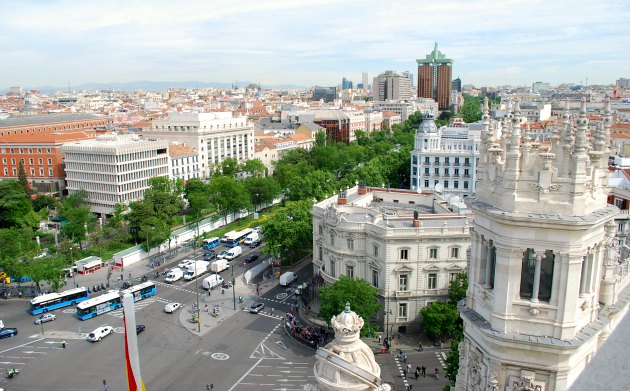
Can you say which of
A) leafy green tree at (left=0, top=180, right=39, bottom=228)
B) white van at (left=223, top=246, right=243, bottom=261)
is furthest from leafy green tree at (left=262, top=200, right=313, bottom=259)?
leafy green tree at (left=0, top=180, right=39, bottom=228)

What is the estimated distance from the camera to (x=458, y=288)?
147 ft

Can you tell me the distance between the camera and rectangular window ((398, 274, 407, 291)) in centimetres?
4625

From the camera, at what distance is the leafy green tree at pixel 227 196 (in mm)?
86188

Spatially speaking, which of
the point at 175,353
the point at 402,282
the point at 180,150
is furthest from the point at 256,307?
the point at 180,150

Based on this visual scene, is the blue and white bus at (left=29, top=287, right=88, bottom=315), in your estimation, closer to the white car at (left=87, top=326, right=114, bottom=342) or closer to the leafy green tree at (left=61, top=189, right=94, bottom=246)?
the white car at (left=87, top=326, right=114, bottom=342)

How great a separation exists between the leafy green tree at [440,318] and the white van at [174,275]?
100 ft

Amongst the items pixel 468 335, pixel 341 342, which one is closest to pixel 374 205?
pixel 468 335

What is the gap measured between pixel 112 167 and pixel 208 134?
94.5 feet

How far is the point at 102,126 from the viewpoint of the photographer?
159375 mm

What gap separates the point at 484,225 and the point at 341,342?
5547 mm

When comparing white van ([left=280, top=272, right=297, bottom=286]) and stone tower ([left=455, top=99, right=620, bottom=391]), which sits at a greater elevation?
stone tower ([left=455, top=99, right=620, bottom=391])

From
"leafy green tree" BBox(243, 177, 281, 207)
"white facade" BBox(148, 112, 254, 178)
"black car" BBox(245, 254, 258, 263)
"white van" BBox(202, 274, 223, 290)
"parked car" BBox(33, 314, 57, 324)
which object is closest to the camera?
"parked car" BBox(33, 314, 57, 324)

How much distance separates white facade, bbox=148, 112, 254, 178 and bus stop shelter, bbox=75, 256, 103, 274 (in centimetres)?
4450

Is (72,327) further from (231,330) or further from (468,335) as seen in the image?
(468,335)
